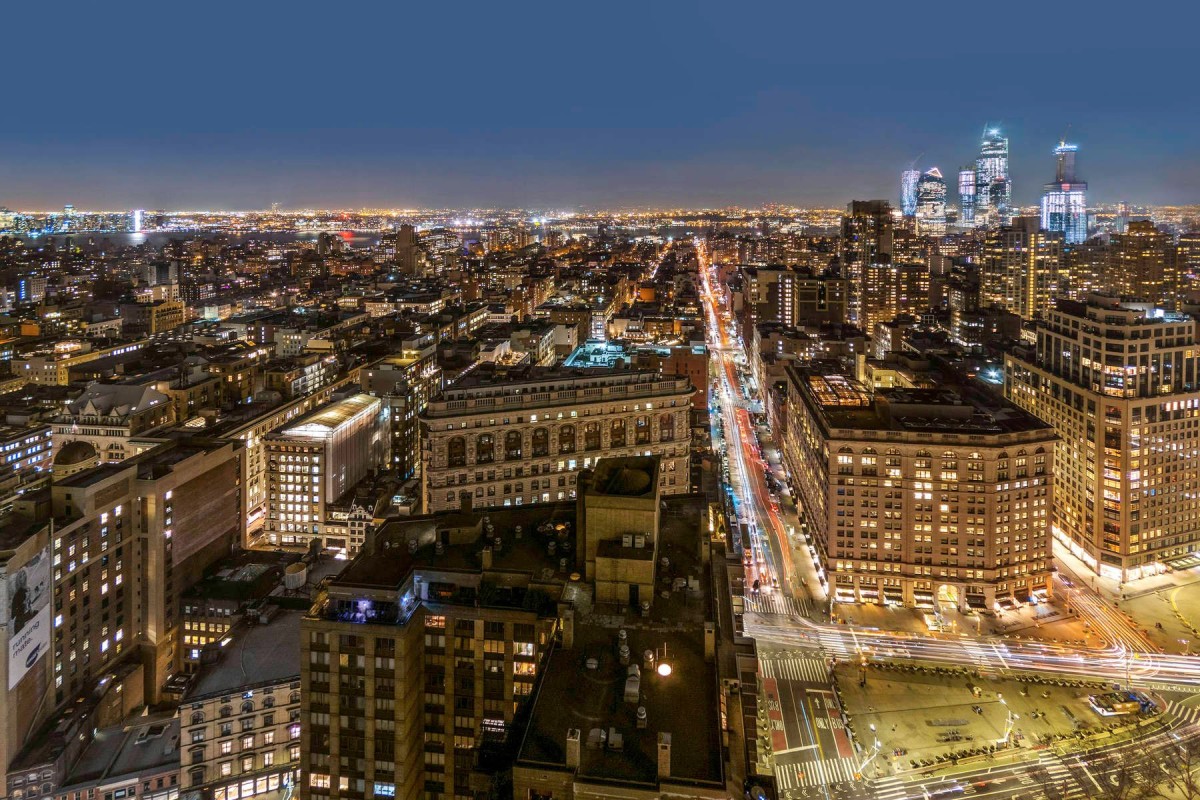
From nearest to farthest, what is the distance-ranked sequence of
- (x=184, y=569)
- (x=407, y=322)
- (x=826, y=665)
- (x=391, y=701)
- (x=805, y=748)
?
(x=391, y=701)
(x=805, y=748)
(x=826, y=665)
(x=184, y=569)
(x=407, y=322)

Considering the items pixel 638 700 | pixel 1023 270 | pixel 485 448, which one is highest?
pixel 1023 270

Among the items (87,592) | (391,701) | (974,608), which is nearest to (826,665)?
(974,608)

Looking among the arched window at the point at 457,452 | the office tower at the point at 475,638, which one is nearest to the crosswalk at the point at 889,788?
the office tower at the point at 475,638

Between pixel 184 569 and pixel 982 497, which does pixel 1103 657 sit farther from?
pixel 184 569

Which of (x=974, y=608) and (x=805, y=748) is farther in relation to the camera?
(x=974, y=608)

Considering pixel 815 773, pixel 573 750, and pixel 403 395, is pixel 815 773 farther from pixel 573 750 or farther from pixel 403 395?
Result: pixel 403 395

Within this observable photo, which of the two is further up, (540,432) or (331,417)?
(540,432)

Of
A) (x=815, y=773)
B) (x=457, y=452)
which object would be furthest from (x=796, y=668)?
(x=457, y=452)
